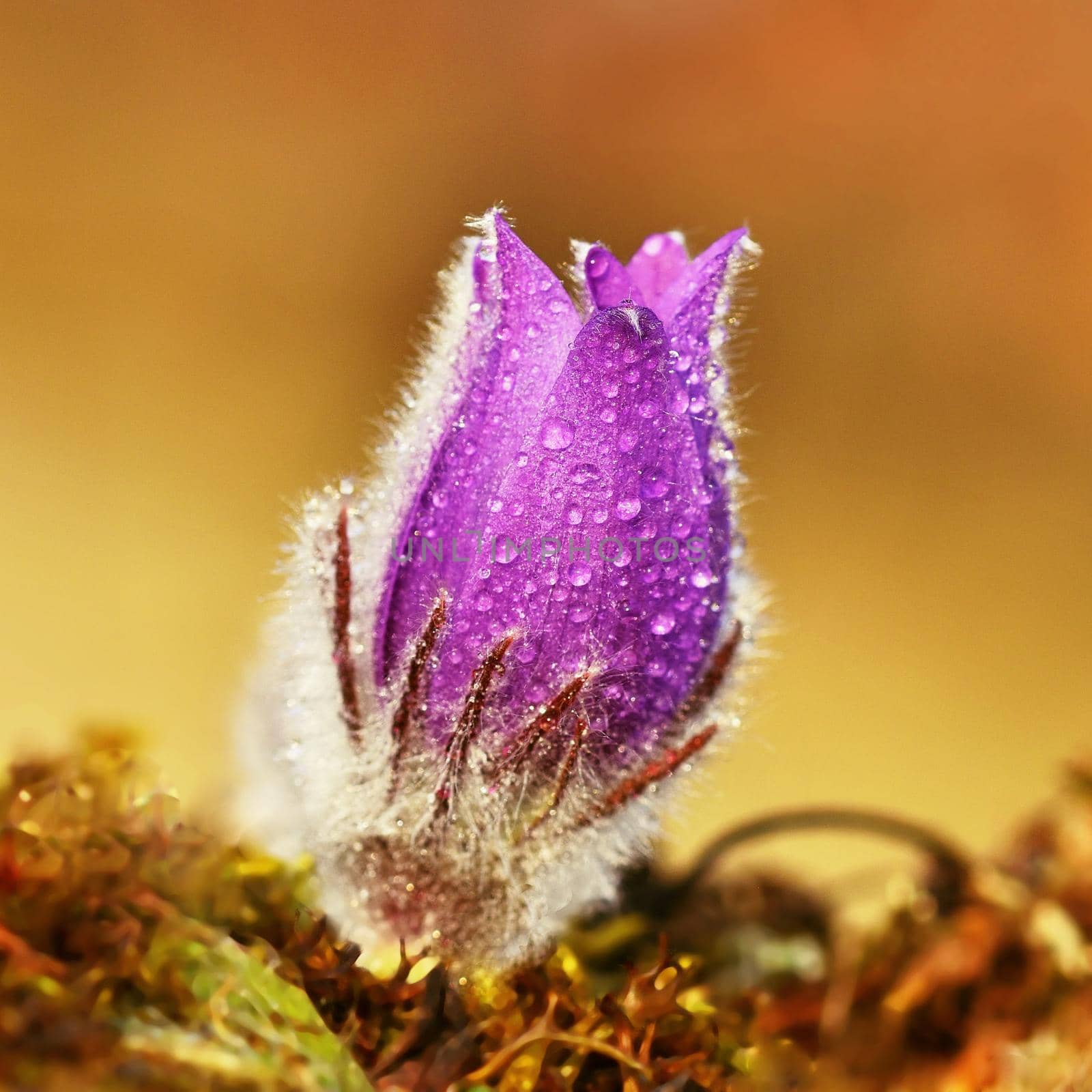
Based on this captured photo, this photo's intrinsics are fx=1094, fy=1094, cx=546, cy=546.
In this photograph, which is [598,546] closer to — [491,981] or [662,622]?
[662,622]

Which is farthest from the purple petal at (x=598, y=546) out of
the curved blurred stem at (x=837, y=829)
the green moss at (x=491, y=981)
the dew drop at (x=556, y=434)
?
the curved blurred stem at (x=837, y=829)

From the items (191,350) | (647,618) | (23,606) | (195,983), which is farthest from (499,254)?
(191,350)

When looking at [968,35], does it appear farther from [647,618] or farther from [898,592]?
A: [647,618]

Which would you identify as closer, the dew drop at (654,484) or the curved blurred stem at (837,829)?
the dew drop at (654,484)

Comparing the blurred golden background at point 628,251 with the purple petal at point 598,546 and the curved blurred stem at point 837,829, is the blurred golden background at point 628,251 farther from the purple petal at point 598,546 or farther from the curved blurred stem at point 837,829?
the purple petal at point 598,546

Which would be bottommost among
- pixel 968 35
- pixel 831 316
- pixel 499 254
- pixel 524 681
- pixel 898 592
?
pixel 524 681

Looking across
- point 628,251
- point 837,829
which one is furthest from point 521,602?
point 628,251
